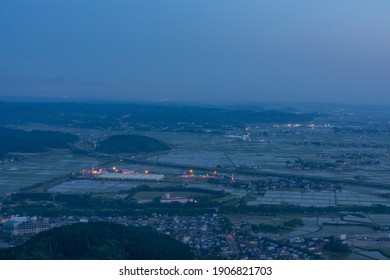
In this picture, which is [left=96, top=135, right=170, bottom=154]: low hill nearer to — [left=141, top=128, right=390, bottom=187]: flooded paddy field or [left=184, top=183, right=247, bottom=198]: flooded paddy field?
[left=141, top=128, right=390, bottom=187]: flooded paddy field

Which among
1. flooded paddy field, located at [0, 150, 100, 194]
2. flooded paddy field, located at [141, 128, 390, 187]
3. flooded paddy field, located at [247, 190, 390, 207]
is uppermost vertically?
flooded paddy field, located at [141, 128, 390, 187]

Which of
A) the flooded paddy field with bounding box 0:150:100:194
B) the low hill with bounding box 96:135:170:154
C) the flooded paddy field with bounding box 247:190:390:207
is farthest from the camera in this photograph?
the low hill with bounding box 96:135:170:154

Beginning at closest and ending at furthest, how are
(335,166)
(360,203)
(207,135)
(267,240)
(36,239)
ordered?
(36,239)
(267,240)
(360,203)
(335,166)
(207,135)

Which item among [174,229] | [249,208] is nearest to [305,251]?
[174,229]

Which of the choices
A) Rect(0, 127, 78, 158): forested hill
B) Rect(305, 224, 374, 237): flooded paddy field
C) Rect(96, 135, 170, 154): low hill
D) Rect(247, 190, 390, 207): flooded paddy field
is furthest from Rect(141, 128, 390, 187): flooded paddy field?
Rect(305, 224, 374, 237): flooded paddy field

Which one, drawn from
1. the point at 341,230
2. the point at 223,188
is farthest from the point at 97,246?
the point at 223,188

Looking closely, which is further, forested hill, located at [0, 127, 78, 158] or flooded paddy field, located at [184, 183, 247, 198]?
forested hill, located at [0, 127, 78, 158]

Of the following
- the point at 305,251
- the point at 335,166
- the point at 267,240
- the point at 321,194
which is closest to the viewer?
the point at 305,251

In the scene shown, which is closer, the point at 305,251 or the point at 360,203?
Result: the point at 305,251

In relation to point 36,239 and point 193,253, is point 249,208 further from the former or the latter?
point 36,239
